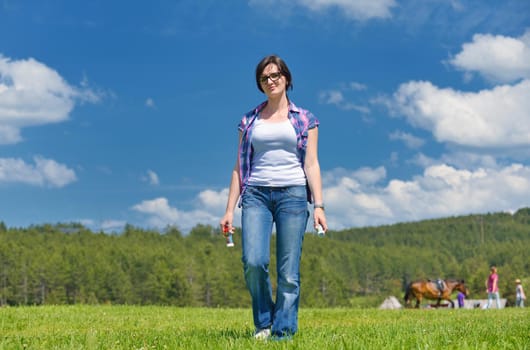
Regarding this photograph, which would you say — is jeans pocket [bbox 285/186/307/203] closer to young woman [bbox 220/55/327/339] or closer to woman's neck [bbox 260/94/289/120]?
young woman [bbox 220/55/327/339]

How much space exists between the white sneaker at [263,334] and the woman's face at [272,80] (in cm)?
248

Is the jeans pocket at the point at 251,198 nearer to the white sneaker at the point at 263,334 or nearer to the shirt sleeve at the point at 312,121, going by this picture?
the shirt sleeve at the point at 312,121

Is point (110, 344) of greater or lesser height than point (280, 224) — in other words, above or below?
below

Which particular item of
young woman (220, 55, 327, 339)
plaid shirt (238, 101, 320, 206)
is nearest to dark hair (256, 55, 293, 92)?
young woman (220, 55, 327, 339)

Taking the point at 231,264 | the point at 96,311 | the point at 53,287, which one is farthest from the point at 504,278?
the point at 96,311

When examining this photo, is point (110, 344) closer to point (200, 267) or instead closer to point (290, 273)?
point (290, 273)

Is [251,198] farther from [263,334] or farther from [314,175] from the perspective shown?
[263,334]

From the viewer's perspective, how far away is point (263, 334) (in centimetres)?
681

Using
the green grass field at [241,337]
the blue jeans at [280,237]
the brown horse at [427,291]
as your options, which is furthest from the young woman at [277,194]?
the brown horse at [427,291]

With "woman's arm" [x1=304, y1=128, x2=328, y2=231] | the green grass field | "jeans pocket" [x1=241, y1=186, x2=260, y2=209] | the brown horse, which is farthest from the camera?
the brown horse

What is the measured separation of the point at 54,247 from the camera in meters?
167

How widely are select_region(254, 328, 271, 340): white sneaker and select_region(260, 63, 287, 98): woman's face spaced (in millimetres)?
2481

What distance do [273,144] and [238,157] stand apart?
18.4 inches

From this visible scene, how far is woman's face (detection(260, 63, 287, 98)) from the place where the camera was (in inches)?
269
